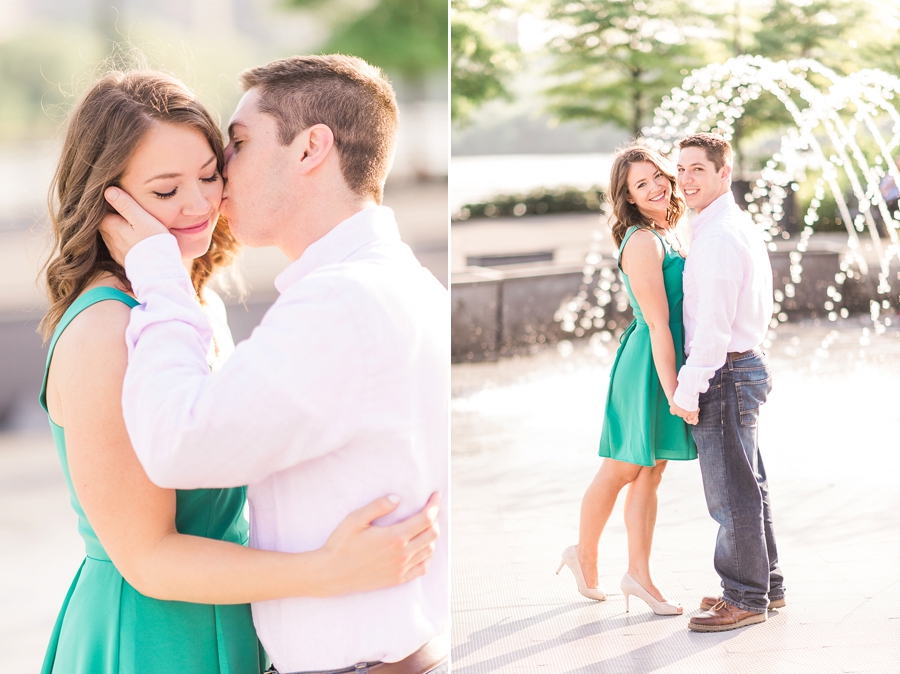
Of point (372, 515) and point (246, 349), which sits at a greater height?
point (246, 349)

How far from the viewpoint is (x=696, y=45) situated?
1644 centimetres

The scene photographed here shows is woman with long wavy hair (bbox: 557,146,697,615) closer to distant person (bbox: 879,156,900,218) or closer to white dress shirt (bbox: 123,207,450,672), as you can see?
white dress shirt (bbox: 123,207,450,672)

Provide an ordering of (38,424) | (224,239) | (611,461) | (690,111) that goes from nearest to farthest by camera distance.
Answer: (224,239) → (611,461) → (38,424) → (690,111)

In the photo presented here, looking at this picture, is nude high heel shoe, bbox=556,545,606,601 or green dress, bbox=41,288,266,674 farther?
nude high heel shoe, bbox=556,545,606,601

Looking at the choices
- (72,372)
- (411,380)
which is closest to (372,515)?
(411,380)

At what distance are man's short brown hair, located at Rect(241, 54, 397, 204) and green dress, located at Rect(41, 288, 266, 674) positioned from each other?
1.72ft

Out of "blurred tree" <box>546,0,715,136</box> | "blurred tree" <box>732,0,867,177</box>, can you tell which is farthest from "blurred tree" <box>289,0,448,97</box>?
"blurred tree" <box>732,0,867,177</box>

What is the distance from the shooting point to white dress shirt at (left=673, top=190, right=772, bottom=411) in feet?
12.7

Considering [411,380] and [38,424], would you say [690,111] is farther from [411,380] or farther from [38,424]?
[411,380]

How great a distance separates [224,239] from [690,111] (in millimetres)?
17483

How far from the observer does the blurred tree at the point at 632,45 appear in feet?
54.2

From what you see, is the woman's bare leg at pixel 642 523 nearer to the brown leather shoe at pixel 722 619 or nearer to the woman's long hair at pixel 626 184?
the brown leather shoe at pixel 722 619

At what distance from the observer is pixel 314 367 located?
157 cm

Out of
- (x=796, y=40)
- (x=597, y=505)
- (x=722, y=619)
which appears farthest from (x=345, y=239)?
(x=796, y=40)
